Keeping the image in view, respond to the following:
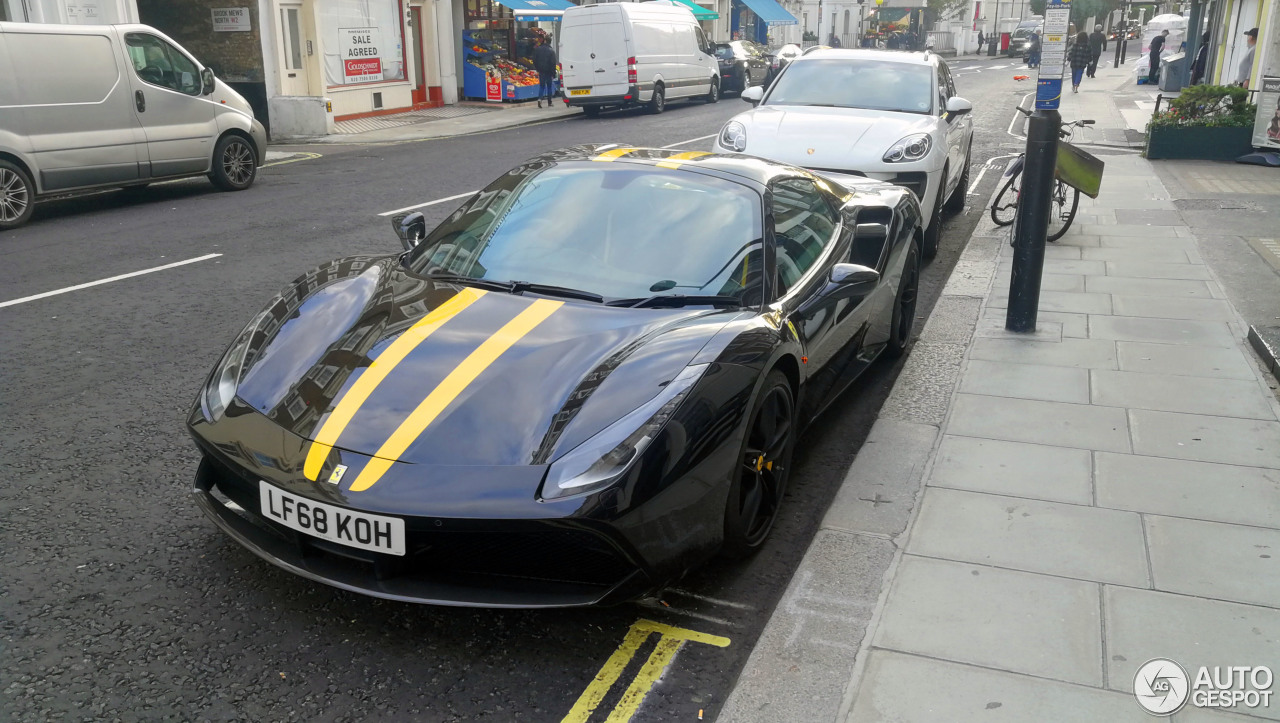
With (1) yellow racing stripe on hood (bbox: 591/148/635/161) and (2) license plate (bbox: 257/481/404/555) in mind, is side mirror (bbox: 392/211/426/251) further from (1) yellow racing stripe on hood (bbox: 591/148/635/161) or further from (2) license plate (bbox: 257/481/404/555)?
(2) license plate (bbox: 257/481/404/555)

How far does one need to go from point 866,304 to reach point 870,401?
66 cm

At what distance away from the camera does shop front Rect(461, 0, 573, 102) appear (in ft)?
88.8

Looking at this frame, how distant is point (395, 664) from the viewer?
3.08 metres

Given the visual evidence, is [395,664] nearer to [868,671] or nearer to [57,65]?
[868,671]

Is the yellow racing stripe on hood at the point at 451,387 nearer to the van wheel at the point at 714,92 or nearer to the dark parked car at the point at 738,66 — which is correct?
the van wheel at the point at 714,92

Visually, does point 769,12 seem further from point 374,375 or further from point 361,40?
point 374,375

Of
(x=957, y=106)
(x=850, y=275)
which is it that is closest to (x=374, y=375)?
(x=850, y=275)

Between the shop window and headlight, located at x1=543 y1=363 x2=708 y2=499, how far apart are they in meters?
20.3

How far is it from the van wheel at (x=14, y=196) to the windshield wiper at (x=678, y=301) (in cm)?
883

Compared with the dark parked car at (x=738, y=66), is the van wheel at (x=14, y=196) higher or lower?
lower

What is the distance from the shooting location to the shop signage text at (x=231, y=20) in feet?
65.7

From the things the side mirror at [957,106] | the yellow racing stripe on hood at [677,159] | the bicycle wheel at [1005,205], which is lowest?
the bicycle wheel at [1005,205]

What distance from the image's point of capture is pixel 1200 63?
25859 mm

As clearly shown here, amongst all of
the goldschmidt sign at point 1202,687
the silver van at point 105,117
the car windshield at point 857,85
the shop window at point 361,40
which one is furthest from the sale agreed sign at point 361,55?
the goldschmidt sign at point 1202,687
